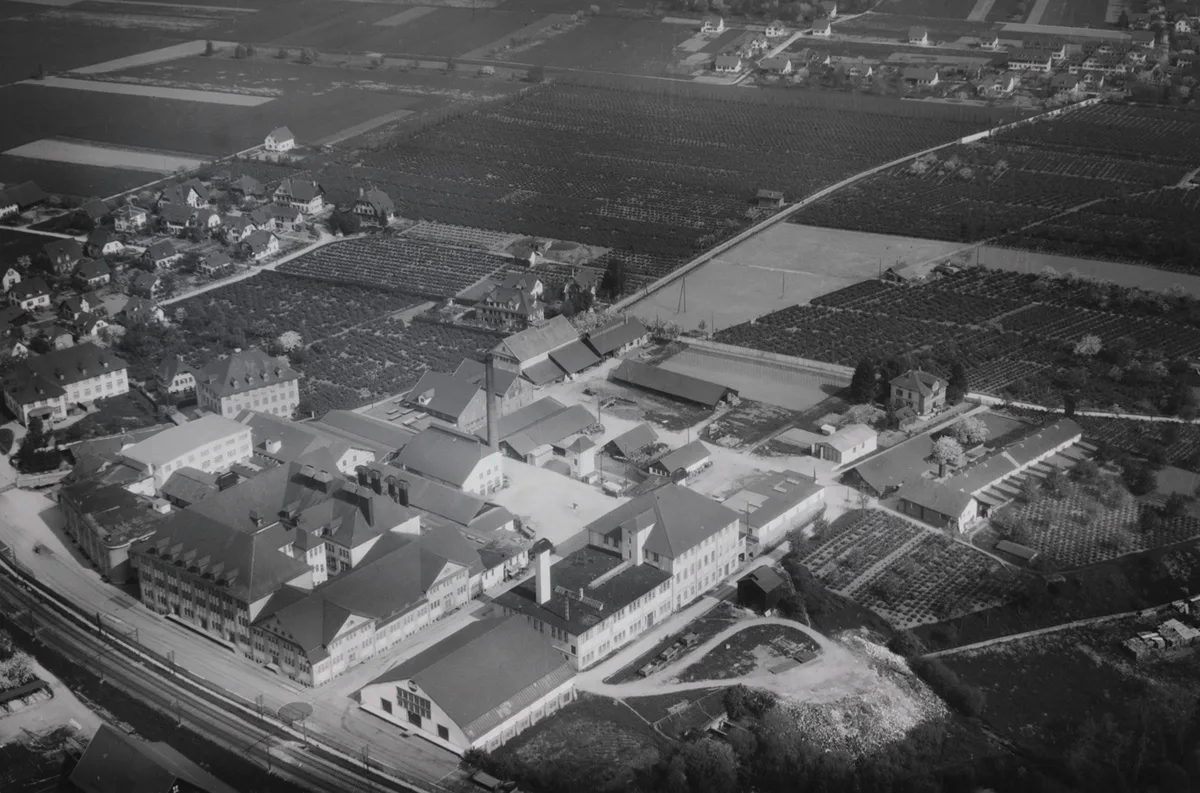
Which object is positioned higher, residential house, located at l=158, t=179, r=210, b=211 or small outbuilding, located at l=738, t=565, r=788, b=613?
residential house, located at l=158, t=179, r=210, b=211

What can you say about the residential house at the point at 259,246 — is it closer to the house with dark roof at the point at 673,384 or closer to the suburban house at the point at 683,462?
the house with dark roof at the point at 673,384

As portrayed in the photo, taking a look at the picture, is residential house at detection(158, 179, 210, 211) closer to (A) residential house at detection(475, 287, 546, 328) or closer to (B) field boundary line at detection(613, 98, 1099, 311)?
(A) residential house at detection(475, 287, 546, 328)

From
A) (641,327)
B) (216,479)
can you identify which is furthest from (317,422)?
(641,327)

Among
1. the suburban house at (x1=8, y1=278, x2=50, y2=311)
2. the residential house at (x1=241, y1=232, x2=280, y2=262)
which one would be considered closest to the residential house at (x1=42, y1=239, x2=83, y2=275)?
the suburban house at (x1=8, y1=278, x2=50, y2=311)

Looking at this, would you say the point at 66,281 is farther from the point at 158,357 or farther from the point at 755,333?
the point at 755,333

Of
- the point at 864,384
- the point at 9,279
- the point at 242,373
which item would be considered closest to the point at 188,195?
the point at 9,279

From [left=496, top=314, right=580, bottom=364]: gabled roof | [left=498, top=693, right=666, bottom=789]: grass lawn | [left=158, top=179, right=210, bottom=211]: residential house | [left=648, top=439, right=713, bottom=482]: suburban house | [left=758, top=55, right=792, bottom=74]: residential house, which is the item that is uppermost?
[left=758, top=55, right=792, bottom=74]: residential house
